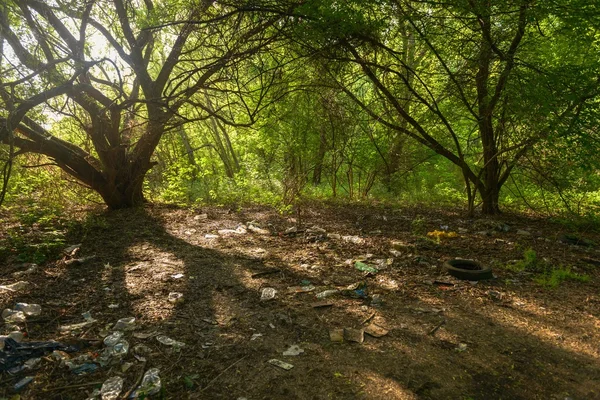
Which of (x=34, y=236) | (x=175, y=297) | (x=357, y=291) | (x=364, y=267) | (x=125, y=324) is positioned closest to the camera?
(x=125, y=324)

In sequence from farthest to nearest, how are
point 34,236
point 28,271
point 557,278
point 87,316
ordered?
1. point 34,236
2. point 28,271
3. point 557,278
4. point 87,316

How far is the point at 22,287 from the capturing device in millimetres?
3281

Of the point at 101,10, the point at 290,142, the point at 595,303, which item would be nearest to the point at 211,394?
the point at 595,303

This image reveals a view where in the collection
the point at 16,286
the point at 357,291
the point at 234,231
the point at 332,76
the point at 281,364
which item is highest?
the point at 332,76

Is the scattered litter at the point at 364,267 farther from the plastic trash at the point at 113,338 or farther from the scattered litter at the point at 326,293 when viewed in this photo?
the plastic trash at the point at 113,338

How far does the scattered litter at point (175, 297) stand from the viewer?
312 centimetres

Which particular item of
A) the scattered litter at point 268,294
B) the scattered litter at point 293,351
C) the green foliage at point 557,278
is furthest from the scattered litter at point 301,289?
the green foliage at point 557,278

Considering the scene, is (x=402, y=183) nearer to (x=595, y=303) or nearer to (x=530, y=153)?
(x=530, y=153)

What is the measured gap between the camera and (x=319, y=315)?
2.88 m

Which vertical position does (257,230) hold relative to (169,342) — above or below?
above

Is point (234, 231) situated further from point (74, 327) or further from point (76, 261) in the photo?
point (74, 327)

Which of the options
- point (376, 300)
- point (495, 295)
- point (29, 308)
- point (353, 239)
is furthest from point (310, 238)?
point (29, 308)

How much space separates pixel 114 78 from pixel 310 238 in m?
4.59

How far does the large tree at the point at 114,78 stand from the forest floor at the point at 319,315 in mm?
1763
